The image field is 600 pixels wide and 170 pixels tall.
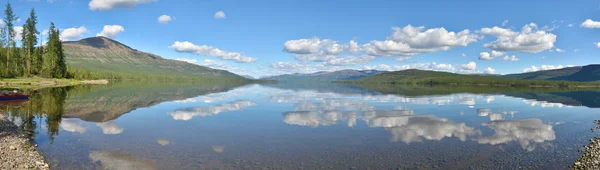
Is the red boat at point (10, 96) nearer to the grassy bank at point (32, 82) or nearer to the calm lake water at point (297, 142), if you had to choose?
the calm lake water at point (297, 142)

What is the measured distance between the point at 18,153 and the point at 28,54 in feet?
469

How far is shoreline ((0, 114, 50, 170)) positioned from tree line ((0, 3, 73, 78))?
117832 millimetres

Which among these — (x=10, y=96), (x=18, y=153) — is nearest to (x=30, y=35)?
(x=10, y=96)

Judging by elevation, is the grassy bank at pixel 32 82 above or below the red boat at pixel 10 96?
above

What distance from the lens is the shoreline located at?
1706 centimetres

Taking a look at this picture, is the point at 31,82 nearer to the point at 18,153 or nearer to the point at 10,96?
the point at 10,96

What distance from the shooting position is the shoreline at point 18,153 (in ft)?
56.0

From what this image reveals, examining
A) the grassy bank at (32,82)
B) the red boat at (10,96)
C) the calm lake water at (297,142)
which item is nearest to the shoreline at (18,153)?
the calm lake water at (297,142)

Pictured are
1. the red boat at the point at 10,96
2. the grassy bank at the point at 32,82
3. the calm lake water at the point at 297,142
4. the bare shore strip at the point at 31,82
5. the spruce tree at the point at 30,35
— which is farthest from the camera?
the spruce tree at the point at 30,35

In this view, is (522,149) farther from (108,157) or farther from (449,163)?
(108,157)

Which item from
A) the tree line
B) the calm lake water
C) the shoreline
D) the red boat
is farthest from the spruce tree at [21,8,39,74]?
the shoreline

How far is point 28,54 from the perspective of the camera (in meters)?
128

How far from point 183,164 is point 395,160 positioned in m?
13.2

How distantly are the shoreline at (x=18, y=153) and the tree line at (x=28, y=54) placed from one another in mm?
117832
